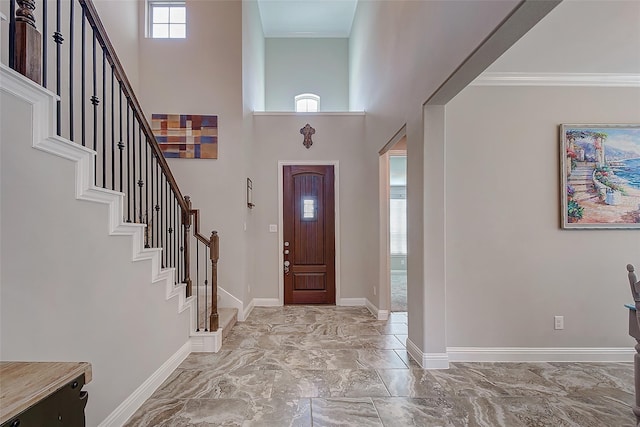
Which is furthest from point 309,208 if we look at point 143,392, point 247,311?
point 143,392

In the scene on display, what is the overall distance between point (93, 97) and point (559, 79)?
3743mm

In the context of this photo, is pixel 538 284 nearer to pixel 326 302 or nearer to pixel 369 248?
pixel 369 248

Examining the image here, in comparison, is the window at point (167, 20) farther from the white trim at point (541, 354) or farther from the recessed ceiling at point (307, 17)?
the white trim at point (541, 354)

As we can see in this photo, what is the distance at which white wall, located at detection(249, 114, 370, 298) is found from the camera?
5.39 meters

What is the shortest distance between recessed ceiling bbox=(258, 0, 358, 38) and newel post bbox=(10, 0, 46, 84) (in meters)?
5.11

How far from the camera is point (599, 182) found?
10.1ft

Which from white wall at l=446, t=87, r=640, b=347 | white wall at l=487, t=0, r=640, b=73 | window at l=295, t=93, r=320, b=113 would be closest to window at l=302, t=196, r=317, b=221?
window at l=295, t=93, r=320, b=113

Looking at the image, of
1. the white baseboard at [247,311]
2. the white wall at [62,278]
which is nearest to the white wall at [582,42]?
the white wall at [62,278]

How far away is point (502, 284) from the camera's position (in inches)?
122

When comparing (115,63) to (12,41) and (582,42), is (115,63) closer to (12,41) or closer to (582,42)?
(12,41)

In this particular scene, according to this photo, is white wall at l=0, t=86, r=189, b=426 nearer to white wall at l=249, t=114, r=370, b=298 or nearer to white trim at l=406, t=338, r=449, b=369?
white trim at l=406, t=338, r=449, b=369

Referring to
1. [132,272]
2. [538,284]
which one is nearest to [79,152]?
[132,272]

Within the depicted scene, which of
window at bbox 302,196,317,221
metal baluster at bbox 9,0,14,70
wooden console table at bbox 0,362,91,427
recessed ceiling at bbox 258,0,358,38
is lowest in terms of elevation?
wooden console table at bbox 0,362,91,427

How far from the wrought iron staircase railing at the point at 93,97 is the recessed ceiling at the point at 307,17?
337cm
